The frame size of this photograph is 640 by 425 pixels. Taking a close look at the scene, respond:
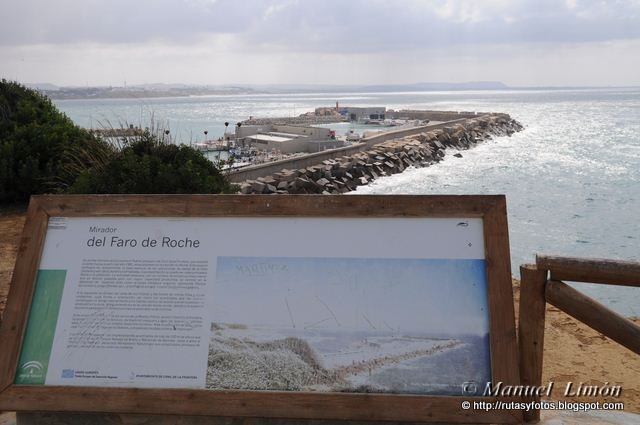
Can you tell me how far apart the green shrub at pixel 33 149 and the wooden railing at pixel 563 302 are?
7.59 meters

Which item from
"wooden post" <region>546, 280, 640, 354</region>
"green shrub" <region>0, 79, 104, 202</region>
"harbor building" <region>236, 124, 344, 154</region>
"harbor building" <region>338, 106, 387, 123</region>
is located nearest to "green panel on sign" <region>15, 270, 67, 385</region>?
"wooden post" <region>546, 280, 640, 354</region>

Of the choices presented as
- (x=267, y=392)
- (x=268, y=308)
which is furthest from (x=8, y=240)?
(x=267, y=392)

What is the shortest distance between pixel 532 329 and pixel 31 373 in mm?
2547

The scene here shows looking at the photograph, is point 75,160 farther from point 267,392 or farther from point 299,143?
point 299,143

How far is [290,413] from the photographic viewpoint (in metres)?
2.61

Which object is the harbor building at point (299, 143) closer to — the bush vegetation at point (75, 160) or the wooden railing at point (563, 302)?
the bush vegetation at point (75, 160)

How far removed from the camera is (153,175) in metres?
6.50

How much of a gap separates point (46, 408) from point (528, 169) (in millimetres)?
25331

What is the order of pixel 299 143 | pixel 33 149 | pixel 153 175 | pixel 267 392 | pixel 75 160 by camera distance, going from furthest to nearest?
pixel 299 143 → pixel 33 149 → pixel 75 160 → pixel 153 175 → pixel 267 392

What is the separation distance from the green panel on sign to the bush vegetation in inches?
135

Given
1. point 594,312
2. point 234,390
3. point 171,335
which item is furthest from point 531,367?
point 171,335

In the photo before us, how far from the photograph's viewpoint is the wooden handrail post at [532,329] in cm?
306

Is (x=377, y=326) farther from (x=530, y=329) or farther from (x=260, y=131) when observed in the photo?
(x=260, y=131)

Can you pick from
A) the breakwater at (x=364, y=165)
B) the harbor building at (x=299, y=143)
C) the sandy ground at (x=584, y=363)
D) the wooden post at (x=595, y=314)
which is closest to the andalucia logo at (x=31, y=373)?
the sandy ground at (x=584, y=363)
